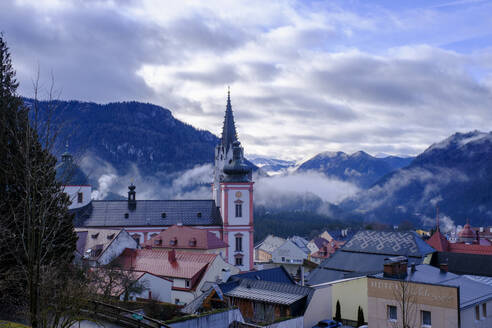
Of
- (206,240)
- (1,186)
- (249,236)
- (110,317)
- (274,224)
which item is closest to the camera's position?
(110,317)

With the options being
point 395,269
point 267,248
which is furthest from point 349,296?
point 267,248

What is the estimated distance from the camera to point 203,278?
39031mm

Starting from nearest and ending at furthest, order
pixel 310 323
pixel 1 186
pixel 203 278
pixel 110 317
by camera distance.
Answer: pixel 110 317
pixel 1 186
pixel 310 323
pixel 203 278

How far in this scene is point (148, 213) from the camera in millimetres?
64625

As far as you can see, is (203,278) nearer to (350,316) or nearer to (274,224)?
(350,316)

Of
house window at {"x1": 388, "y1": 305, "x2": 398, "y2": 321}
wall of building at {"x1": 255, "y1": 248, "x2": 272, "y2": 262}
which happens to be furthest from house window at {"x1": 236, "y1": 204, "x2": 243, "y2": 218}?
wall of building at {"x1": 255, "y1": 248, "x2": 272, "y2": 262}

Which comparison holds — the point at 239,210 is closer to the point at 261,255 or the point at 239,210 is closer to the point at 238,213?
the point at 238,213

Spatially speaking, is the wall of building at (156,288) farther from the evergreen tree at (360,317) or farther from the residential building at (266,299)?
the evergreen tree at (360,317)

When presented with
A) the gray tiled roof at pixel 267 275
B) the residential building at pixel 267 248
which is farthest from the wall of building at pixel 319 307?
the residential building at pixel 267 248

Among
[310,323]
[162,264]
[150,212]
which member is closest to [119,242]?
[162,264]

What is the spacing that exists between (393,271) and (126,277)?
1806cm

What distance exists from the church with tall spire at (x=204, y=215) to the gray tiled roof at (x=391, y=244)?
17690mm

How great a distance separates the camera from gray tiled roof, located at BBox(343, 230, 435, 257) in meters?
45.8

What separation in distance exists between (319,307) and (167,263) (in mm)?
15569
